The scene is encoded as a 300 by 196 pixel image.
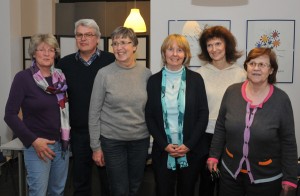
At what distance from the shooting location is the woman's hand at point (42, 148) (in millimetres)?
2246

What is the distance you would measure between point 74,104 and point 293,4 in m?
2.71

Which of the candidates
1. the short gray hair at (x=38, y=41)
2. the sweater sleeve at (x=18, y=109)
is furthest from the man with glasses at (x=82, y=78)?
the sweater sleeve at (x=18, y=109)

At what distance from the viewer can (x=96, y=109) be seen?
7.72ft

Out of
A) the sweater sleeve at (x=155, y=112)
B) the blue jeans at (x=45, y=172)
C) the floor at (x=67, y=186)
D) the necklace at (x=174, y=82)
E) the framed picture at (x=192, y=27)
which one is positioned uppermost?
the framed picture at (x=192, y=27)

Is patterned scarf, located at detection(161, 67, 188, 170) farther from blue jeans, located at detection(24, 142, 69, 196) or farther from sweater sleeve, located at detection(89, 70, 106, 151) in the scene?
blue jeans, located at detection(24, 142, 69, 196)

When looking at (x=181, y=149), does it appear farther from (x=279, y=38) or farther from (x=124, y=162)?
(x=279, y=38)

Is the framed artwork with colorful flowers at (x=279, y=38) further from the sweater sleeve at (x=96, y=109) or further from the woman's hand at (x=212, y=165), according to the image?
the sweater sleeve at (x=96, y=109)

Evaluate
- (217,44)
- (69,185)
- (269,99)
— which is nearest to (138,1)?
(69,185)

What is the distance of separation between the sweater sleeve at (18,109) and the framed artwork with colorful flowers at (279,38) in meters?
2.61

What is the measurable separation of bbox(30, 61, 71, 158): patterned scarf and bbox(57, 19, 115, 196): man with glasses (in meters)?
0.10

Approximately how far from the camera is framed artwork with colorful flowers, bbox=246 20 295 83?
3875 millimetres

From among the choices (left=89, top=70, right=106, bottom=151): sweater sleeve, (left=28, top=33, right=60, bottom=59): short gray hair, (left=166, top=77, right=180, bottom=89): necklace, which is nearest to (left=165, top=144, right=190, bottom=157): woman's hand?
Answer: (left=166, top=77, right=180, bottom=89): necklace

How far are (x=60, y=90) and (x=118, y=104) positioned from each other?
0.40 metres

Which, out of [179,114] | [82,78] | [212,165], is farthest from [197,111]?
[82,78]
